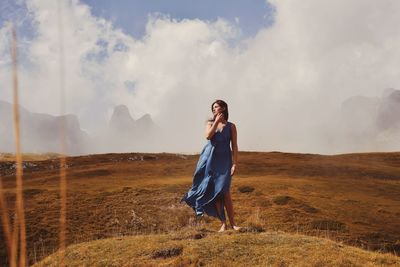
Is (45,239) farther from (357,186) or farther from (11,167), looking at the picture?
(11,167)

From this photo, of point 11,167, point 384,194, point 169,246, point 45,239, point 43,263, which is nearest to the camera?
point 169,246

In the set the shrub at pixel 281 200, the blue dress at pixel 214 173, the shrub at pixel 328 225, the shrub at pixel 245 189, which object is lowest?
the shrub at pixel 328 225

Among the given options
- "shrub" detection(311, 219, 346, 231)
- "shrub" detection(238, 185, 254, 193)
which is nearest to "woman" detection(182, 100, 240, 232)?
"shrub" detection(311, 219, 346, 231)

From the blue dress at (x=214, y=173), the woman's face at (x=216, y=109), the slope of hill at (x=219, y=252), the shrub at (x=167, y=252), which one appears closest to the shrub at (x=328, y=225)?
the slope of hill at (x=219, y=252)

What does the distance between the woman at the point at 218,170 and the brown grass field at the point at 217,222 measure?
65 centimetres

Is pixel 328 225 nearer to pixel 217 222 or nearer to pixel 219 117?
pixel 217 222

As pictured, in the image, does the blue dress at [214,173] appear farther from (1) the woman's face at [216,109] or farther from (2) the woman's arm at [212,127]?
(1) the woman's face at [216,109]

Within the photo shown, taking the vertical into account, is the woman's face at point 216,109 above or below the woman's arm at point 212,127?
above

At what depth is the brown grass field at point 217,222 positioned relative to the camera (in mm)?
9859

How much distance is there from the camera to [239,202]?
2783 cm

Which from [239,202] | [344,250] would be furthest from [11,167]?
[344,250]

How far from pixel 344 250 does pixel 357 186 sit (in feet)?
91.4

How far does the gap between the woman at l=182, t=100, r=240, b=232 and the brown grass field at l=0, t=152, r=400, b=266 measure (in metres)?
0.65

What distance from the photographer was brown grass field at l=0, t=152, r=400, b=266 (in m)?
9.86
